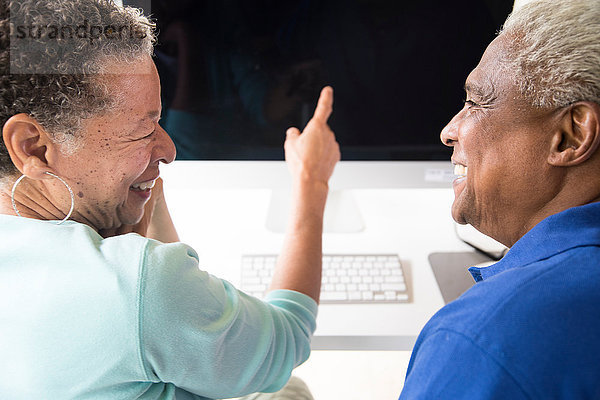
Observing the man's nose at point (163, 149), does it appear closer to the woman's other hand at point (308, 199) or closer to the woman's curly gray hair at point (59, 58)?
the woman's curly gray hair at point (59, 58)

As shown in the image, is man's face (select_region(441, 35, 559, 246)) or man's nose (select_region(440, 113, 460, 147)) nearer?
man's face (select_region(441, 35, 559, 246))

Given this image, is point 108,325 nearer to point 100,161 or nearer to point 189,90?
point 100,161

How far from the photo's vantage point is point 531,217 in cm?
55

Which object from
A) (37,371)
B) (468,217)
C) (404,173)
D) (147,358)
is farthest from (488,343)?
(404,173)

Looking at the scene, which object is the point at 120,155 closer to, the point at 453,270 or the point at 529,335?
the point at 529,335

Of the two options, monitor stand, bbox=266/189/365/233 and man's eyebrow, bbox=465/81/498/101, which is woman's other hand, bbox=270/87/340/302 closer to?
monitor stand, bbox=266/189/365/233

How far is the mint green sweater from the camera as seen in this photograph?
1.59 ft

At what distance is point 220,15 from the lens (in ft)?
2.80

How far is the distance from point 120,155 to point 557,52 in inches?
18.1

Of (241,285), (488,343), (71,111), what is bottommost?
(241,285)

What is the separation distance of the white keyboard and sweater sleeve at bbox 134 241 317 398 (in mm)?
220

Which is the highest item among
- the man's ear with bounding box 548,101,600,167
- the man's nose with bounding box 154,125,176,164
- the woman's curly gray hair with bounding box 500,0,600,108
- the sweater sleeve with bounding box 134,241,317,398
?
the woman's curly gray hair with bounding box 500,0,600,108

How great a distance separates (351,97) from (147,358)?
61 cm

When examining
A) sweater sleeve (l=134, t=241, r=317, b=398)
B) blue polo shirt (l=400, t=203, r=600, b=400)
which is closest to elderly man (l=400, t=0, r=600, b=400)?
blue polo shirt (l=400, t=203, r=600, b=400)
